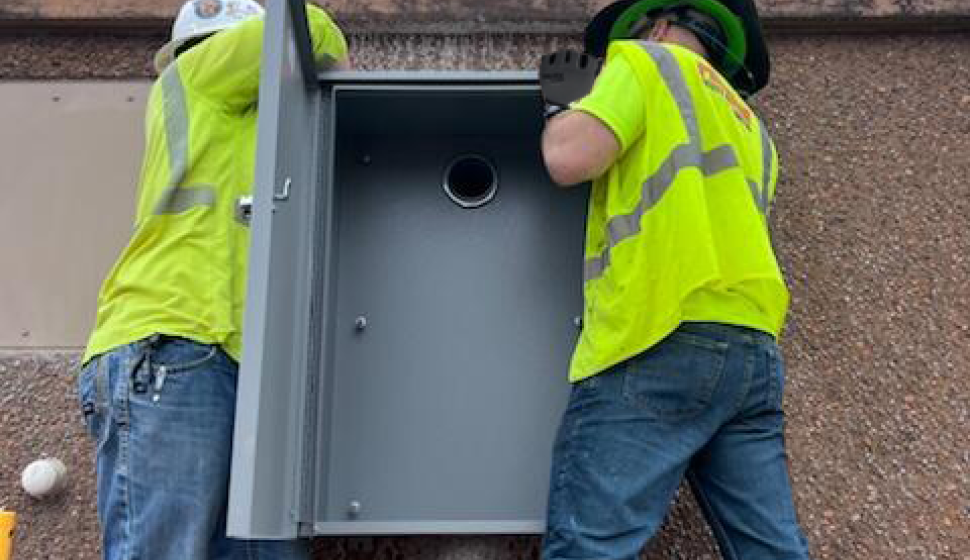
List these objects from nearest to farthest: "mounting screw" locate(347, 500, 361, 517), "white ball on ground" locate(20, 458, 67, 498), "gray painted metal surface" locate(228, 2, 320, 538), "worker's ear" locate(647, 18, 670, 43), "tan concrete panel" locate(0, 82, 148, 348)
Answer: "gray painted metal surface" locate(228, 2, 320, 538) < "worker's ear" locate(647, 18, 670, 43) < "mounting screw" locate(347, 500, 361, 517) < "white ball on ground" locate(20, 458, 67, 498) < "tan concrete panel" locate(0, 82, 148, 348)

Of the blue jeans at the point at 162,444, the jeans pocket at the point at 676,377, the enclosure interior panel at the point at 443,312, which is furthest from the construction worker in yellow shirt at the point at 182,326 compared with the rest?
the jeans pocket at the point at 676,377

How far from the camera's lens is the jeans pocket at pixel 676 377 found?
1.77m

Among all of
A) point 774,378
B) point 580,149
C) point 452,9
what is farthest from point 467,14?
point 774,378

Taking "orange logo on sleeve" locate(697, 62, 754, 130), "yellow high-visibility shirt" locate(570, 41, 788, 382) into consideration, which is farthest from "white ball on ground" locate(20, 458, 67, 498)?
"orange logo on sleeve" locate(697, 62, 754, 130)

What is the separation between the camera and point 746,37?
7.34 feet

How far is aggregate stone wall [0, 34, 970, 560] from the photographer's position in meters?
2.41

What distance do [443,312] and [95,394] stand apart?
792mm

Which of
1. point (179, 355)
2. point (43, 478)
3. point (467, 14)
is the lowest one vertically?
point (43, 478)

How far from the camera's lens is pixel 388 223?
97.5 inches

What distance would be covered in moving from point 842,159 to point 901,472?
79 centimetres

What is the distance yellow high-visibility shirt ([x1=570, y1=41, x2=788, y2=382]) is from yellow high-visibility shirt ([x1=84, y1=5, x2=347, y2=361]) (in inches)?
25.3

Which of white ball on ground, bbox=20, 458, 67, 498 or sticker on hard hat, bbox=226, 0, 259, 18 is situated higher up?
sticker on hard hat, bbox=226, 0, 259, 18

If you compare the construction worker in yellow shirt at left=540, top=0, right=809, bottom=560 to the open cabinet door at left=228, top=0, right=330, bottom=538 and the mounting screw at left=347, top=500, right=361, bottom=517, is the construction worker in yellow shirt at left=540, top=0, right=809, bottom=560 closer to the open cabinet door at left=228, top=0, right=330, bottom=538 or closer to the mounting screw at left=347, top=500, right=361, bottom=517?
the open cabinet door at left=228, top=0, right=330, bottom=538

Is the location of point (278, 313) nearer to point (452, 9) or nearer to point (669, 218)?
point (669, 218)
